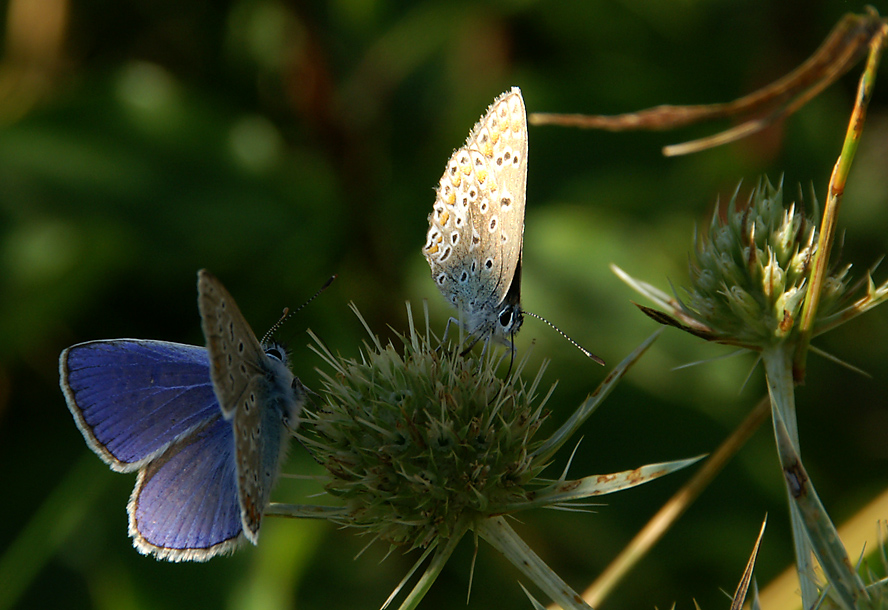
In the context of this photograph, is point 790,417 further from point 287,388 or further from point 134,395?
point 134,395

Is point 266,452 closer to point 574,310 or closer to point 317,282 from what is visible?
point 317,282

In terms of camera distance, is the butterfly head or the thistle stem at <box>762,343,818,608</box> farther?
the butterfly head

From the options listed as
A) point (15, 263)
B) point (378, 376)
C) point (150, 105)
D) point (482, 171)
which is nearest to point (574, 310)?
point (482, 171)

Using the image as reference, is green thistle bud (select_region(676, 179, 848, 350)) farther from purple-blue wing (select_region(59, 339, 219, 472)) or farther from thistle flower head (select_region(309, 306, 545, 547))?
purple-blue wing (select_region(59, 339, 219, 472))

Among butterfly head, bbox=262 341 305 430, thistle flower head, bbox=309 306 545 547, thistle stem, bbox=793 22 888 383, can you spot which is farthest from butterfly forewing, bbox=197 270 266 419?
thistle stem, bbox=793 22 888 383

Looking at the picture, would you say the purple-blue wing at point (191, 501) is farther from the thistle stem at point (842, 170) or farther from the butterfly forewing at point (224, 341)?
the thistle stem at point (842, 170)

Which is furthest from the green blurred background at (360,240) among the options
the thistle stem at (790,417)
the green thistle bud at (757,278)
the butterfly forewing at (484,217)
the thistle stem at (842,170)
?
the thistle stem at (842,170)
